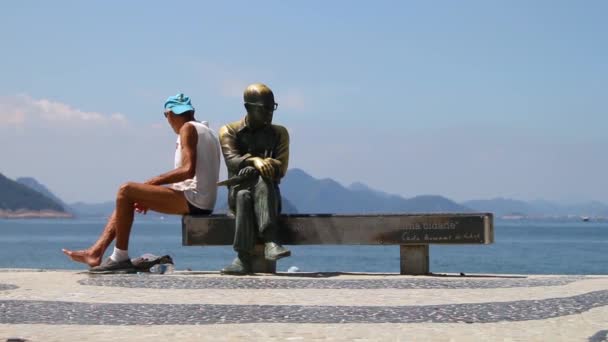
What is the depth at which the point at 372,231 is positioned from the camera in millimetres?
11516

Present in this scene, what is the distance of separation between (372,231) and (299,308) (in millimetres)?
3412

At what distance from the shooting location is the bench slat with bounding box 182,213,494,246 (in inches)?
447

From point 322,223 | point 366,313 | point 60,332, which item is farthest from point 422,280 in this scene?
point 60,332

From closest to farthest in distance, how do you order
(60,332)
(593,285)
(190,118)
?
1. (60,332)
2. (593,285)
3. (190,118)

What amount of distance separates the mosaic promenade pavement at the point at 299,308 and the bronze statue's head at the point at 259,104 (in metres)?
1.96

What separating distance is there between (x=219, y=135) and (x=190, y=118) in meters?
0.54

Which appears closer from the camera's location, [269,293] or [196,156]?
[269,293]

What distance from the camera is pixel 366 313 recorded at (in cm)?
804

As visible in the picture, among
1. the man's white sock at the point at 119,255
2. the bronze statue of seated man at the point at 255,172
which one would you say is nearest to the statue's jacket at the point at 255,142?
the bronze statue of seated man at the point at 255,172

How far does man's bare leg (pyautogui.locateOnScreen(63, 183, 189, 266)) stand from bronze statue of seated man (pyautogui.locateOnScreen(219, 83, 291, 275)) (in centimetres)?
75

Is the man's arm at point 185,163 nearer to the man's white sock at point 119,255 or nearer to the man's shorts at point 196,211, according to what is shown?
the man's shorts at point 196,211

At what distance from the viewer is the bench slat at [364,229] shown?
1136cm

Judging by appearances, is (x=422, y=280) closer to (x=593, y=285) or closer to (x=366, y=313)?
(x=593, y=285)

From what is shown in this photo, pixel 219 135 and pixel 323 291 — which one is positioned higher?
pixel 219 135
